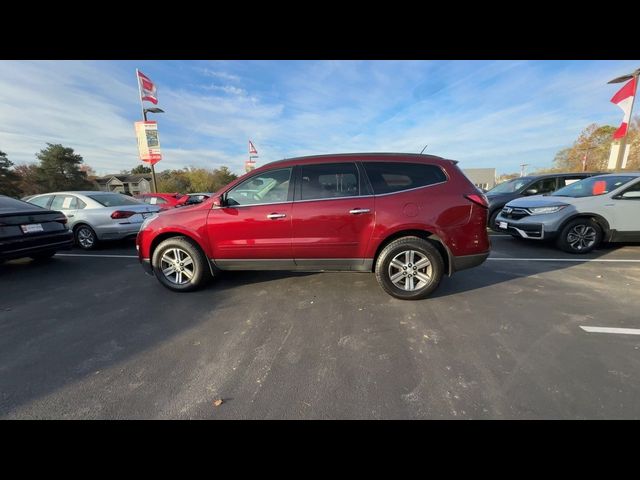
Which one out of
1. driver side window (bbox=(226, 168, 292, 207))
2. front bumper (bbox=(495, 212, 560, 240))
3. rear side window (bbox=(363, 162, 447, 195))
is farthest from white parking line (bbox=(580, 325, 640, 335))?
driver side window (bbox=(226, 168, 292, 207))

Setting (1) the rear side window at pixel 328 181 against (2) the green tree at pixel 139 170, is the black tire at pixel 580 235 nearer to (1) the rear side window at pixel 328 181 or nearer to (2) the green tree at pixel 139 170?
(1) the rear side window at pixel 328 181

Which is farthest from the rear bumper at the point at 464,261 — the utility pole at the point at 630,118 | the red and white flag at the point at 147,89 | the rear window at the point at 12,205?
the red and white flag at the point at 147,89

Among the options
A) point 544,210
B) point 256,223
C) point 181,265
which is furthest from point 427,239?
point 544,210

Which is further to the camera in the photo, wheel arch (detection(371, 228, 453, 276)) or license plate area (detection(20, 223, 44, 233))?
license plate area (detection(20, 223, 44, 233))

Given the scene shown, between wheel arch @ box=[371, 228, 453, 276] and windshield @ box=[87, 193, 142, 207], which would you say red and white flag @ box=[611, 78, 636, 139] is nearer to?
wheel arch @ box=[371, 228, 453, 276]

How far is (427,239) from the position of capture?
3275 mm

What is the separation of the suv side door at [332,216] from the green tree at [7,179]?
44851 mm

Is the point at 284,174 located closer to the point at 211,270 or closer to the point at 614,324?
the point at 211,270

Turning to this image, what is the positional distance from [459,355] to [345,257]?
163cm

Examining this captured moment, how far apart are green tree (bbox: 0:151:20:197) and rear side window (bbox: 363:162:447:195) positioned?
45605 millimetres

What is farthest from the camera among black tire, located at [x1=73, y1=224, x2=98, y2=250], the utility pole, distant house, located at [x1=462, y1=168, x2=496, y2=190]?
distant house, located at [x1=462, y1=168, x2=496, y2=190]

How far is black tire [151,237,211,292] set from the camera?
3.58 m

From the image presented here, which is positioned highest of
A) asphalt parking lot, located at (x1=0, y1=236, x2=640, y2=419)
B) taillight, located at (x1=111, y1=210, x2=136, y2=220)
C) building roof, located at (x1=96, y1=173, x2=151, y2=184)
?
building roof, located at (x1=96, y1=173, x2=151, y2=184)

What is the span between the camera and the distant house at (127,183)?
192ft
